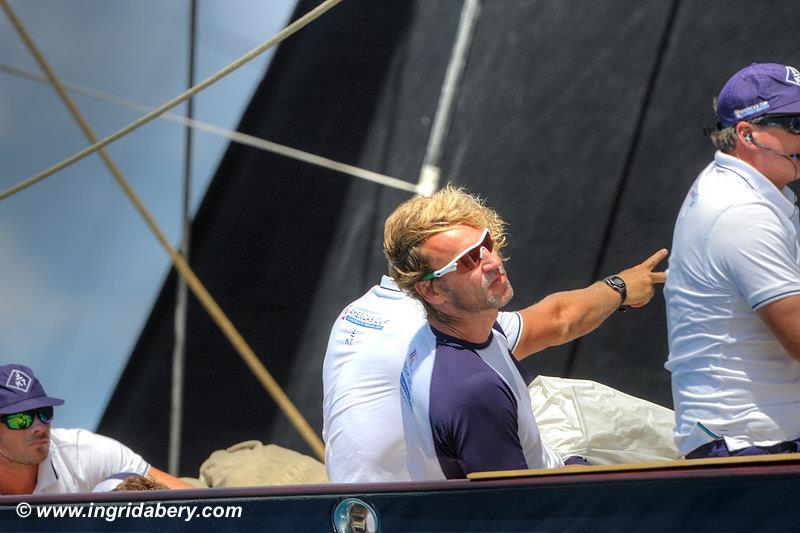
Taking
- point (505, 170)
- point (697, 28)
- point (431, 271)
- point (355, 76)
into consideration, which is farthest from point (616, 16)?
point (431, 271)

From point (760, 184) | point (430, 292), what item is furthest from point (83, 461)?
point (760, 184)

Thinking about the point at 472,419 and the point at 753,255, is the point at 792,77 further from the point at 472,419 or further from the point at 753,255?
the point at 472,419

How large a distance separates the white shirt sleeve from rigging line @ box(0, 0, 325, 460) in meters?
1.63

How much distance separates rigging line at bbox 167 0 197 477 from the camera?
129 inches

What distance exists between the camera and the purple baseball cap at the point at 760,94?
1.74 m

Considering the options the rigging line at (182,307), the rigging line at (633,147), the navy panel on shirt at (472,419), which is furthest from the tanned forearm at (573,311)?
the rigging line at (182,307)

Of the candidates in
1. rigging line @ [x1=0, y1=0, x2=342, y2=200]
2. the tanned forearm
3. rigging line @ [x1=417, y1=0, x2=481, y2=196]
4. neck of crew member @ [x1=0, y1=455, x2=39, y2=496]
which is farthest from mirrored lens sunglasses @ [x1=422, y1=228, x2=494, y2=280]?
rigging line @ [x1=417, y1=0, x2=481, y2=196]

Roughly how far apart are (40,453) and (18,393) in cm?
13

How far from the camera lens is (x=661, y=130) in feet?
8.93

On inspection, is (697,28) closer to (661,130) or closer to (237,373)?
(661,130)

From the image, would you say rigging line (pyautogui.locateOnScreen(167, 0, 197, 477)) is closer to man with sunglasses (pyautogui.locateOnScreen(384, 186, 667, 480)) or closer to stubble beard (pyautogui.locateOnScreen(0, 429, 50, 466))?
stubble beard (pyautogui.locateOnScreen(0, 429, 50, 466))

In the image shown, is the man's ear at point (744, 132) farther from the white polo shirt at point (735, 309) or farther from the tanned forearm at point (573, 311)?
the tanned forearm at point (573, 311)

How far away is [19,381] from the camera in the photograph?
7.89 feet

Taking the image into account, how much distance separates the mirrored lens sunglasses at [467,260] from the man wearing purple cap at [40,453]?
113 cm
